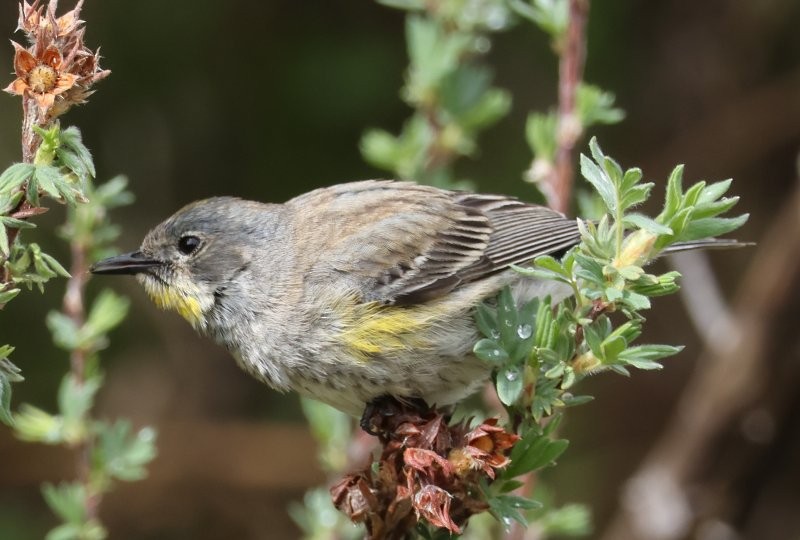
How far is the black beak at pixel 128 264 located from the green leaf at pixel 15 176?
1.54 meters

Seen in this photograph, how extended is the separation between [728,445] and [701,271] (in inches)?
34.4

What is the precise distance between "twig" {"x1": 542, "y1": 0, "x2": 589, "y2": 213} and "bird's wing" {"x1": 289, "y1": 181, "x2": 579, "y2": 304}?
28 cm

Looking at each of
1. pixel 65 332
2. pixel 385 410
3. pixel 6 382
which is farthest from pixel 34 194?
pixel 385 410

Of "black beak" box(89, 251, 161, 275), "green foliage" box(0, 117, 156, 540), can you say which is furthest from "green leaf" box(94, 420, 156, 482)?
"black beak" box(89, 251, 161, 275)

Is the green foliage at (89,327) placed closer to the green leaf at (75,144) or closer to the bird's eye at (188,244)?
the bird's eye at (188,244)

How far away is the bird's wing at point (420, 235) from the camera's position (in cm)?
346

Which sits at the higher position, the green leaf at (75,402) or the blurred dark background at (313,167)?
the blurred dark background at (313,167)

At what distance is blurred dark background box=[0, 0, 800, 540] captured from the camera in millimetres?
5527

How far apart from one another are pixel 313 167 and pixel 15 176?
13.9ft

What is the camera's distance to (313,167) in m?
5.99

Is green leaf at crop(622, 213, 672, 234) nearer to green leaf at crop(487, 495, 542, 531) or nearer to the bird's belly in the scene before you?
green leaf at crop(487, 495, 542, 531)

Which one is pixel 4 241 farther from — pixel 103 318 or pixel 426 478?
pixel 103 318

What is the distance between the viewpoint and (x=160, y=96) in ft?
19.5

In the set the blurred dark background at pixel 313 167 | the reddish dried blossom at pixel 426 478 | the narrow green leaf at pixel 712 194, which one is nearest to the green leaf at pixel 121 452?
the reddish dried blossom at pixel 426 478
